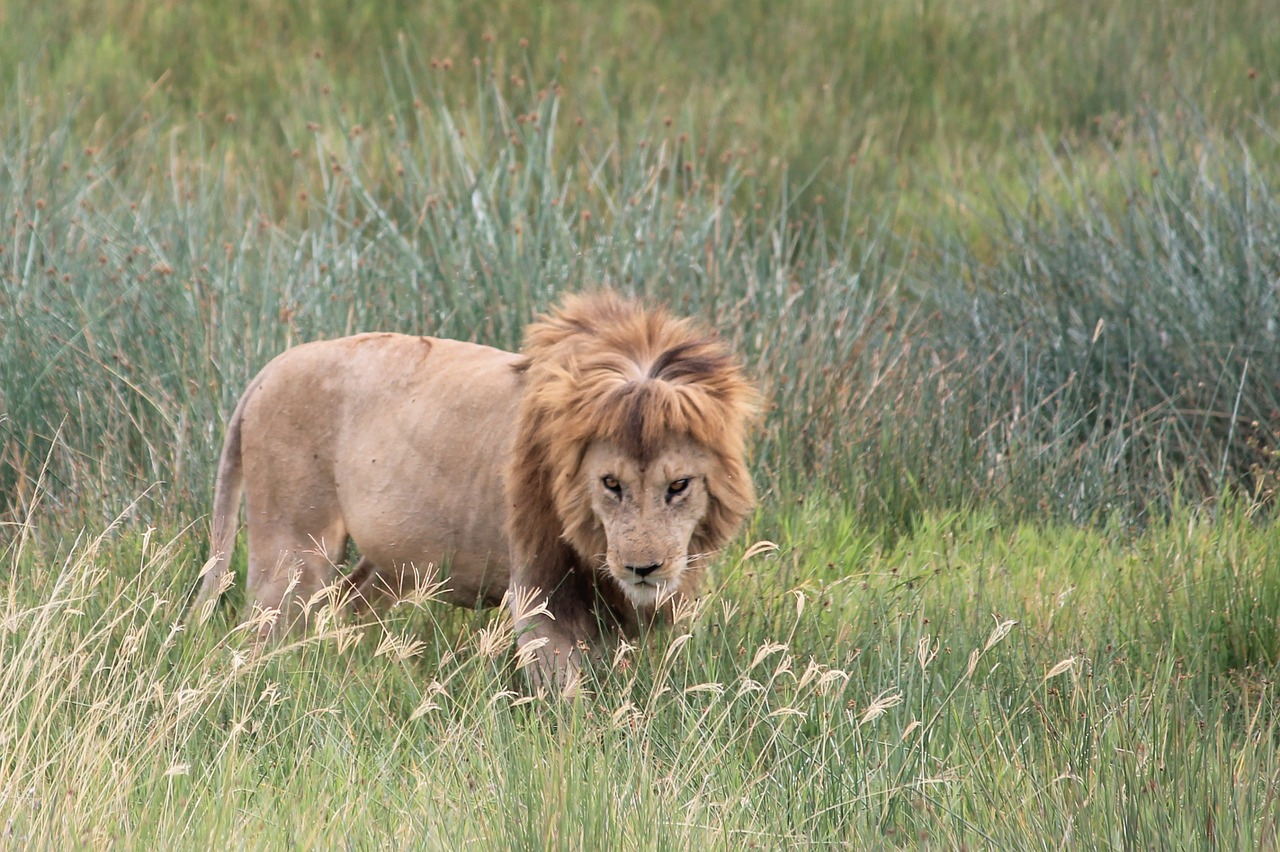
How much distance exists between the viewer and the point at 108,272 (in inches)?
277

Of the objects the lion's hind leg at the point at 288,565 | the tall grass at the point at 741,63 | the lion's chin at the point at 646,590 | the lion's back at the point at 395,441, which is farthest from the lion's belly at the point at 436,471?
the tall grass at the point at 741,63

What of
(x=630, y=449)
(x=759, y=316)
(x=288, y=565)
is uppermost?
(x=630, y=449)

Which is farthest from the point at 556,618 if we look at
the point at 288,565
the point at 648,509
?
the point at 288,565

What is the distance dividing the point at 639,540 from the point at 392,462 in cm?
107

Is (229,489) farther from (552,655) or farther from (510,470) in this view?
(552,655)

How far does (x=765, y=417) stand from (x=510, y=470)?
2.54m

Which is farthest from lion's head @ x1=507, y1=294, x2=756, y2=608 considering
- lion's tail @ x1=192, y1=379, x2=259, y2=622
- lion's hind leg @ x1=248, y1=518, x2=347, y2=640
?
lion's tail @ x1=192, y1=379, x2=259, y2=622

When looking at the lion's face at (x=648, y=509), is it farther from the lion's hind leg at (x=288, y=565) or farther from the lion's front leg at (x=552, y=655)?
the lion's hind leg at (x=288, y=565)

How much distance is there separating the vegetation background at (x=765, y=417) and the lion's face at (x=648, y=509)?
0.22 m

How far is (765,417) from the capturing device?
22.0 ft

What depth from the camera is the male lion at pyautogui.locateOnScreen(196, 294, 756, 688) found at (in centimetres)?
404

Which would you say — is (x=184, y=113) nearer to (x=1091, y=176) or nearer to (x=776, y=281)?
(x=776, y=281)

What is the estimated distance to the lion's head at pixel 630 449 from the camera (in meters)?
4.00

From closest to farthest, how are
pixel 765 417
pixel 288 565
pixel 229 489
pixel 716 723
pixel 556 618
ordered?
1. pixel 716 723
2. pixel 556 618
3. pixel 288 565
4. pixel 229 489
5. pixel 765 417
